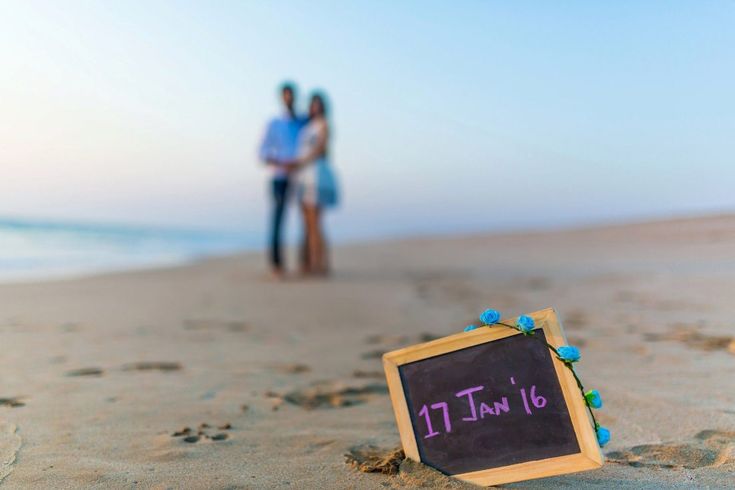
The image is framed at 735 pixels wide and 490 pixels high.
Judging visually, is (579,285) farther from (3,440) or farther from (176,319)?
(3,440)

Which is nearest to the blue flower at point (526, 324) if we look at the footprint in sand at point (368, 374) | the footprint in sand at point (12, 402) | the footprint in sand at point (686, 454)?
the footprint in sand at point (686, 454)

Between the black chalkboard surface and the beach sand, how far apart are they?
3.4 inches

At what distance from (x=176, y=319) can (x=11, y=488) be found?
290 cm

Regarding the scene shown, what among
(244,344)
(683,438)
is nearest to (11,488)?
(683,438)

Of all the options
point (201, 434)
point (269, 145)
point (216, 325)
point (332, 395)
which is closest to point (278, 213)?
point (269, 145)

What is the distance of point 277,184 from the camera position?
6.75 metres

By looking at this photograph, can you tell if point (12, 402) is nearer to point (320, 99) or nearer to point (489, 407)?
point (489, 407)

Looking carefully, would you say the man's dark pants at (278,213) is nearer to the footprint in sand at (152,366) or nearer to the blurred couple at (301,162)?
the blurred couple at (301,162)

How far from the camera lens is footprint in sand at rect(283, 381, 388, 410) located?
231 centimetres

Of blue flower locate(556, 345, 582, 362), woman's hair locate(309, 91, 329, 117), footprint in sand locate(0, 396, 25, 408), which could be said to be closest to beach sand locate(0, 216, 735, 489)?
footprint in sand locate(0, 396, 25, 408)

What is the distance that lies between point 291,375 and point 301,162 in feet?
13.3

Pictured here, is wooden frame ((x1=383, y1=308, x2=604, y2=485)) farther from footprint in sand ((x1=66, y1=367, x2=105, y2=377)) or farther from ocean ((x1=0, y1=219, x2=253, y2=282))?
ocean ((x1=0, y1=219, x2=253, y2=282))

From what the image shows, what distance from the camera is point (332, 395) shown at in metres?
2.43

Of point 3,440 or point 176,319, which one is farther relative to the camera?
point 176,319
